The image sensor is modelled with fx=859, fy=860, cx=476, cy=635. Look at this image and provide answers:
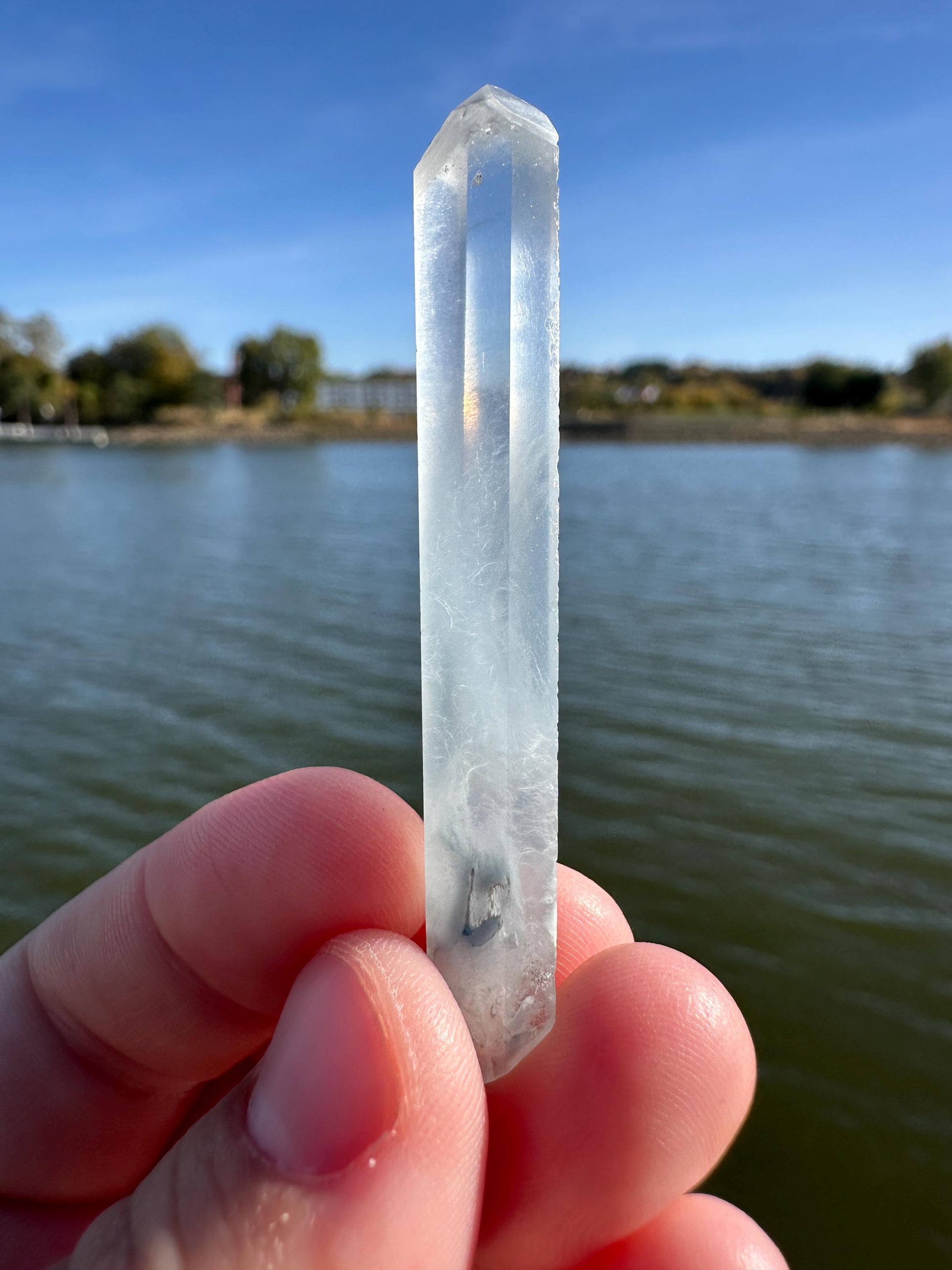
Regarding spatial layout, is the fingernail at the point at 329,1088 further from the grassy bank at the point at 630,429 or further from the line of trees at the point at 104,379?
the line of trees at the point at 104,379

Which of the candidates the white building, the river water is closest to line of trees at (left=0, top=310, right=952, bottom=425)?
the white building

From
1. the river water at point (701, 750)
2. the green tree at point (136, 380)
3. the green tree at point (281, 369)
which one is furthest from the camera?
the green tree at point (281, 369)

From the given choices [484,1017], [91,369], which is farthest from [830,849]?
[91,369]

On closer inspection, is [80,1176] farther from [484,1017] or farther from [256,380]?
[256,380]

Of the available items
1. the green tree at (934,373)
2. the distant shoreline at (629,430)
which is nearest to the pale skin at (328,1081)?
the distant shoreline at (629,430)

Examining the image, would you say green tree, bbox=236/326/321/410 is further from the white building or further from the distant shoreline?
the white building

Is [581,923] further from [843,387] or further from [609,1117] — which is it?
[843,387]
